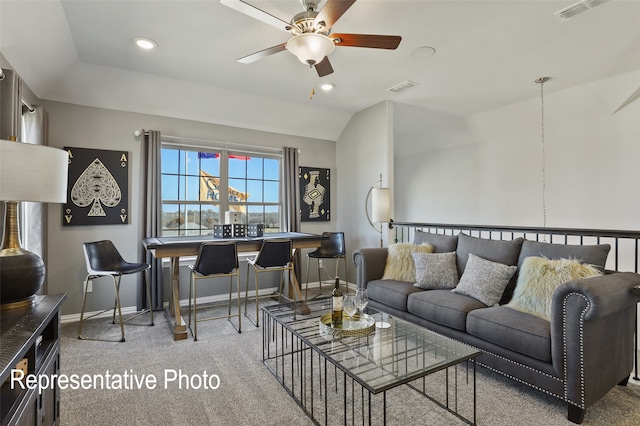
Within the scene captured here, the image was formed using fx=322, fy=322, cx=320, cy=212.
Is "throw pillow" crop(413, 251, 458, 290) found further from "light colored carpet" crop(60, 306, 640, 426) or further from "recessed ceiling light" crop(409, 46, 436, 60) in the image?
"recessed ceiling light" crop(409, 46, 436, 60)

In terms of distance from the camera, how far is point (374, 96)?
4.37 m

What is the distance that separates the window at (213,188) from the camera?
4340 mm

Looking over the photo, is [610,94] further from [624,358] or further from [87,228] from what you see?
[87,228]

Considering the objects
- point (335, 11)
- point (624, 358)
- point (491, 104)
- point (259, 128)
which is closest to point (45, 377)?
point (335, 11)

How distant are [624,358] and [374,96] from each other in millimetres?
3617

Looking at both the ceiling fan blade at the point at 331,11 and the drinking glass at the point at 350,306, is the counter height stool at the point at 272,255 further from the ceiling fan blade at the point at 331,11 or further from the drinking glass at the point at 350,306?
the ceiling fan blade at the point at 331,11

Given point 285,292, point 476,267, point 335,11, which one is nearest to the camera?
point 335,11

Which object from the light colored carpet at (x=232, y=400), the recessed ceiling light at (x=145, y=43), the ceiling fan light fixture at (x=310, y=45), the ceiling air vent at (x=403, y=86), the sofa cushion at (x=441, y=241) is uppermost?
the ceiling air vent at (x=403, y=86)

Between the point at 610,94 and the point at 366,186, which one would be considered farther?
the point at 366,186

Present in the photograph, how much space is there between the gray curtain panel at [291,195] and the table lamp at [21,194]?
3.38 metres

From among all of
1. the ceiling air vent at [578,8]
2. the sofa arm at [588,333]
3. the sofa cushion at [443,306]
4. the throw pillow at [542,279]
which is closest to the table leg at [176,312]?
the sofa cushion at [443,306]

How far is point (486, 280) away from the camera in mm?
2637

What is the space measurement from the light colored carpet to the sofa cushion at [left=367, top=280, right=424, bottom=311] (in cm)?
82

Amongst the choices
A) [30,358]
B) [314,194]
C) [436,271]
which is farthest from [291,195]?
[30,358]
